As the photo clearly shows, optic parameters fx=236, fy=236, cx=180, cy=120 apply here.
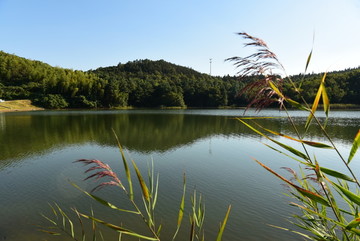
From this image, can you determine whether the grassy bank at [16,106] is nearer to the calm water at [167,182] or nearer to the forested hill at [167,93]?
the forested hill at [167,93]

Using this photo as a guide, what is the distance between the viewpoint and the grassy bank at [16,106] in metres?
56.6

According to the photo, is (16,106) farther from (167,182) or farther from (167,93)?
(167,182)

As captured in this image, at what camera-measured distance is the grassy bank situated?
56562mm

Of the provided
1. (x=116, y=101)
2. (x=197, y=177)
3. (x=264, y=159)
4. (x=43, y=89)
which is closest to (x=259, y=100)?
(x=197, y=177)

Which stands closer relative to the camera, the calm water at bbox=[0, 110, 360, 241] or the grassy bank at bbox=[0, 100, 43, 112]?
the calm water at bbox=[0, 110, 360, 241]

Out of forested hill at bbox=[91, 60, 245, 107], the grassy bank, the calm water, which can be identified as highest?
forested hill at bbox=[91, 60, 245, 107]

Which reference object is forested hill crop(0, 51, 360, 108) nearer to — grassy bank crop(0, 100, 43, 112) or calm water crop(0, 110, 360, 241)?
grassy bank crop(0, 100, 43, 112)

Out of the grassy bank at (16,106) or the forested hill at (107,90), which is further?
the forested hill at (107,90)

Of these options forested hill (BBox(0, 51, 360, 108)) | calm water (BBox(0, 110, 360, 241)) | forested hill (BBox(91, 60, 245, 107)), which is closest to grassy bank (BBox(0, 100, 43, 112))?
forested hill (BBox(0, 51, 360, 108))

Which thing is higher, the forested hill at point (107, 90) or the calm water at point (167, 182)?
the forested hill at point (107, 90)

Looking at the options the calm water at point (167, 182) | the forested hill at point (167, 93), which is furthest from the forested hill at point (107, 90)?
the calm water at point (167, 182)

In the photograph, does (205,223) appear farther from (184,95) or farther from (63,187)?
(184,95)

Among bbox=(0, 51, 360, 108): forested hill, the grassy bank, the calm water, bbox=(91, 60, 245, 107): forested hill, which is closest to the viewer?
the calm water

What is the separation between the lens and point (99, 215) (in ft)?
22.0
